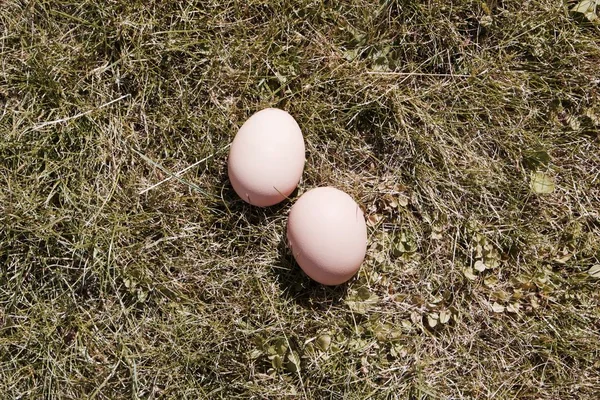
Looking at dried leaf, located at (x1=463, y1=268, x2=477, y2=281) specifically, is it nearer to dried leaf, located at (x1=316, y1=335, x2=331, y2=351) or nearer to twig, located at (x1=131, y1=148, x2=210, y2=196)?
dried leaf, located at (x1=316, y1=335, x2=331, y2=351)

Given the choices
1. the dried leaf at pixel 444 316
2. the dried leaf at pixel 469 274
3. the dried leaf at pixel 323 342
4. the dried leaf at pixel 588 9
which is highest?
the dried leaf at pixel 588 9

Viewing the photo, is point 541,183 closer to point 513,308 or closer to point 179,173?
point 513,308

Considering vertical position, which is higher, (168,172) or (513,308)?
(168,172)

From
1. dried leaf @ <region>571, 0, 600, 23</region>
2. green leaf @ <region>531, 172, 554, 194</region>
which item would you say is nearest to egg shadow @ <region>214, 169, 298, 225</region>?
green leaf @ <region>531, 172, 554, 194</region>

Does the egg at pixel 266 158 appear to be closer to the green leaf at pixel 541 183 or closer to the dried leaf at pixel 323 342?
the dried leaf at pixel 323 342

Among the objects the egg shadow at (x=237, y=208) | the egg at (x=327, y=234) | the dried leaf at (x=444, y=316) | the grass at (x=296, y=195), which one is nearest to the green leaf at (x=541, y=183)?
the grass at (x=296, y=195)

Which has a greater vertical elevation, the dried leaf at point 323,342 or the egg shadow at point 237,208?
the egg shadow at point 237,208

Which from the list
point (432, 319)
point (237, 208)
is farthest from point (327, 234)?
point (432, 319)
